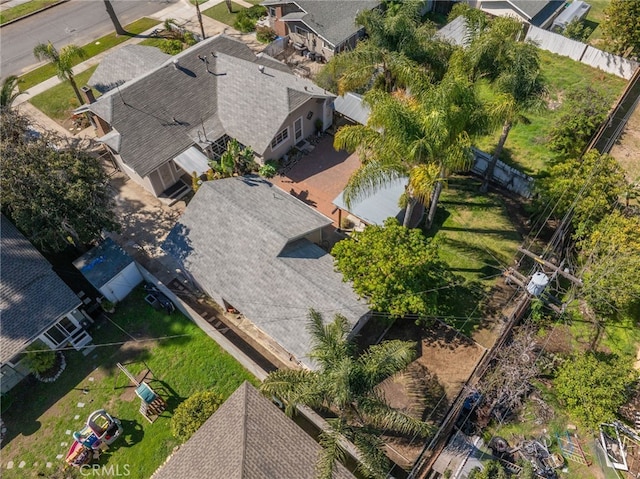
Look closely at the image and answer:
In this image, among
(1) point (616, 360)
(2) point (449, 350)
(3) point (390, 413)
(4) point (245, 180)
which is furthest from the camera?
(4) point (245, 180)

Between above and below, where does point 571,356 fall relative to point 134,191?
above

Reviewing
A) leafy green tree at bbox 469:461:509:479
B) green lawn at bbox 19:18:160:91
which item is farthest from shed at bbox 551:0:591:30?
leafy green tree at bbox 469:461:509:479

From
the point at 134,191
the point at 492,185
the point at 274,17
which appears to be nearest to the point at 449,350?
the point at 492,185

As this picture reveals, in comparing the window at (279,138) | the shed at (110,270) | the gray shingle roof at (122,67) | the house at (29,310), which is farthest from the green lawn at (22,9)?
the shed at (110,270)

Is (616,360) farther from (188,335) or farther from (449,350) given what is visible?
(188,335)

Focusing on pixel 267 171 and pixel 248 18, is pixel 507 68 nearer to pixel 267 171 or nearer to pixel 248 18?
pixel 267 171

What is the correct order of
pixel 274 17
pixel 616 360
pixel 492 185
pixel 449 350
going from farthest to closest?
pixel 274 17
pixel 492 185
pixel 449 350
pixel 616 360

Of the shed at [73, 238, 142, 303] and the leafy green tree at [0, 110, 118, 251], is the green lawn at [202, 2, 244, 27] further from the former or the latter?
the shed at [73, 238, 142, 303]
